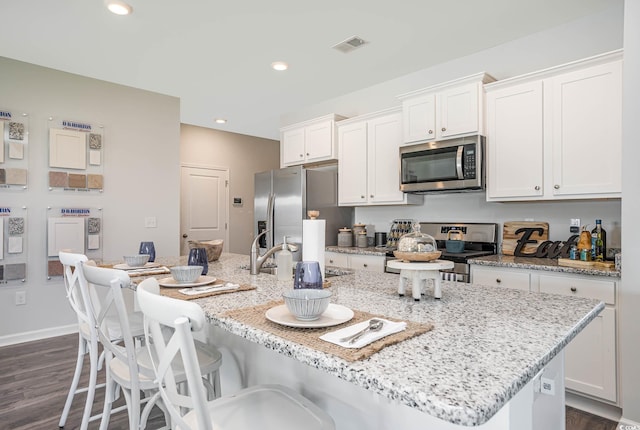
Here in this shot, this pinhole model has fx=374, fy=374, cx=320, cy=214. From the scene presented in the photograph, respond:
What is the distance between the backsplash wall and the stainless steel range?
2.4 inches

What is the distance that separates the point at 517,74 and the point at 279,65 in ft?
6.79

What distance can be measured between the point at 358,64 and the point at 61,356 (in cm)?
359

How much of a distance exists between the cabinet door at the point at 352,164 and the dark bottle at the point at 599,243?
1.99 meters

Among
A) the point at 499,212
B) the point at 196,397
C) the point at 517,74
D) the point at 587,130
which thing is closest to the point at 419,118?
the point at 517,74

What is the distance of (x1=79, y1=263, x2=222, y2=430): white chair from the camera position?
125cm

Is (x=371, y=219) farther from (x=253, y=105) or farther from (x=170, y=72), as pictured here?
(x=170, y=72)

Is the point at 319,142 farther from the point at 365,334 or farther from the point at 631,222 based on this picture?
the point at 365,334

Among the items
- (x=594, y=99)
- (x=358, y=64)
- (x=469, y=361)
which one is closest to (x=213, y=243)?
(x=469, y=361)

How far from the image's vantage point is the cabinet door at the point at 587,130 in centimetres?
232

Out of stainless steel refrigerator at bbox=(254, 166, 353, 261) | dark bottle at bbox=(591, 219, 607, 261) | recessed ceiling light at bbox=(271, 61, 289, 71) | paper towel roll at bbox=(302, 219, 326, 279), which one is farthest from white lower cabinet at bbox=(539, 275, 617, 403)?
recessed ceiling light at bbox=(271, 61, 289, 71)

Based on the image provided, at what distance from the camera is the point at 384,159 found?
3730 mm

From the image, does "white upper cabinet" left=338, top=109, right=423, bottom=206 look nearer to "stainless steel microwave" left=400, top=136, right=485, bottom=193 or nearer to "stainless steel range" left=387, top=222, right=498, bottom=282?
"stainless steel microwave" left=400, top=136, right=485, bottom=193

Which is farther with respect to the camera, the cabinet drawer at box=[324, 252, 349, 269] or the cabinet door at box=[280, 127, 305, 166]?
the cabinet door at box=[280, 127, 305, 166]

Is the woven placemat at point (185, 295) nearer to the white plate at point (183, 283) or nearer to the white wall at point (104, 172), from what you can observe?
the white plate at point (183, 283)
